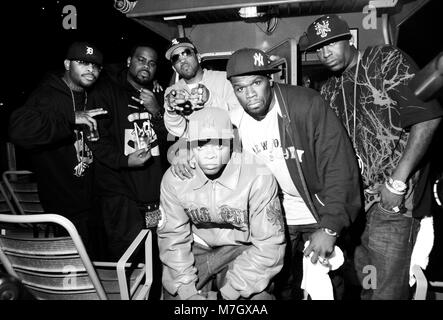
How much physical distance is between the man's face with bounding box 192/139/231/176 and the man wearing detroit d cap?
17.3 inches

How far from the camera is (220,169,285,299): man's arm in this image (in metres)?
1.91

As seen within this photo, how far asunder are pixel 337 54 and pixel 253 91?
831 mm

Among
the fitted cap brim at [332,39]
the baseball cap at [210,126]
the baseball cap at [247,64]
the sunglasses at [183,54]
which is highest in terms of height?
the sunglasses at [183,54]

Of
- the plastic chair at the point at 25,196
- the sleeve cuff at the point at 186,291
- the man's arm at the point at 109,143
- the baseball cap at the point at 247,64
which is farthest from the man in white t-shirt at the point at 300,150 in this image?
the plastic chair at the point at 25,196

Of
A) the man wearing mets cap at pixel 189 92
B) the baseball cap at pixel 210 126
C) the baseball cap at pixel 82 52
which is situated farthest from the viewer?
the man wearing mets cap at pixel 189 92

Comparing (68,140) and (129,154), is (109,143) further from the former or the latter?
(68,140)

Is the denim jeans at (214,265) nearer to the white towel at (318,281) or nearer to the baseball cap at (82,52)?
the white towel at (318,281)

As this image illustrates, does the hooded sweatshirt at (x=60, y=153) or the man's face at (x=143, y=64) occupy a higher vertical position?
the man's face at (x=143, y=64)

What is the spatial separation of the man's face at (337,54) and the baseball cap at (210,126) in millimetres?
1114

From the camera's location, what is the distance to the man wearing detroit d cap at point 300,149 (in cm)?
201

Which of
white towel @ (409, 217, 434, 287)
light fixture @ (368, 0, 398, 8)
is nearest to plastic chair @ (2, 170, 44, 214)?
white towel @ (409, 217, 434, 287)

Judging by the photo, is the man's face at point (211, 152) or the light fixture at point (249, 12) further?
the light fixture at point (249, 12)

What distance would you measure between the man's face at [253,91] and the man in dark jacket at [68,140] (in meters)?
1.41

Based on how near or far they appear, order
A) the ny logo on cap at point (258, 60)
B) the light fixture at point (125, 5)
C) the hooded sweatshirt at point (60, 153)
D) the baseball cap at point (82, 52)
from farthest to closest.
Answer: the light fixture at point (125, 5), the baseball cap at point (82, 52), the hooded sweatshirt at point (60, 153), the ny logo on cap at point (258, 60)
